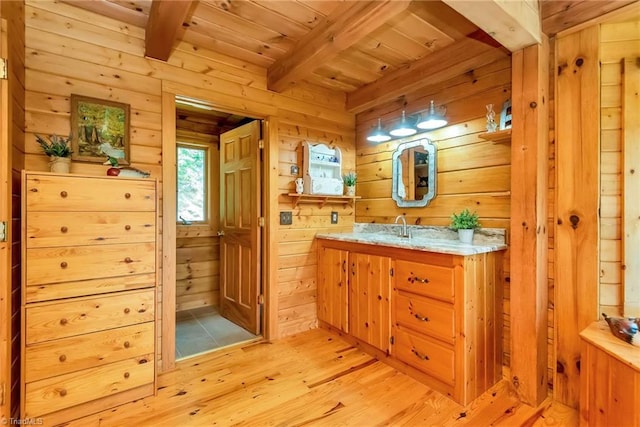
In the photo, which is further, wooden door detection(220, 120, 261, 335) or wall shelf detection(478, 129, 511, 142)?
wooden door detection(220, 120, 261, 335)

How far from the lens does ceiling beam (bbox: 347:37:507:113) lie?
2.12 meters

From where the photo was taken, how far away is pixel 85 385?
1.70 metres

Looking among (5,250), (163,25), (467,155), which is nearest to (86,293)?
(5,250)

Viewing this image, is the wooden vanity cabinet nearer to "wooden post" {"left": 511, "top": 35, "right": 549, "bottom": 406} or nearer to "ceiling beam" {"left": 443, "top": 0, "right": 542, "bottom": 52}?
"wooden post" {"left": 511, "top": 35, "right": 549, "bottom": 406}

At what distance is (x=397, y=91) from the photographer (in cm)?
266

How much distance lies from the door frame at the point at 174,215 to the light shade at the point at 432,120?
1299 millimetres

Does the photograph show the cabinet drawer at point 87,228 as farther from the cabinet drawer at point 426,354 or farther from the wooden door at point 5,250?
the cabinet drawer at point 426,354

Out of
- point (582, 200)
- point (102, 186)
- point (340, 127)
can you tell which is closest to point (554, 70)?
point (582, 200)

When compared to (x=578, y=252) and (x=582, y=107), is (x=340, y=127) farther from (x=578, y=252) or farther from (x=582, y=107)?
(x=578, y=252)

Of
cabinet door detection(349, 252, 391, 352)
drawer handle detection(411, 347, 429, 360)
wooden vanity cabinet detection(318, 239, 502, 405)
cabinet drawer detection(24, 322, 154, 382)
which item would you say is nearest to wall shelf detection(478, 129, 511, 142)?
wooden vanity cabinet detection(318, 239, 502, 405)

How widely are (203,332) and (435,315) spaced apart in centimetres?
221

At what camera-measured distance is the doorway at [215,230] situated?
285cm

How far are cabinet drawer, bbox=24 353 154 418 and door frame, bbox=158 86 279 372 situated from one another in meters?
0.36

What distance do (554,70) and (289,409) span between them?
264 cm
